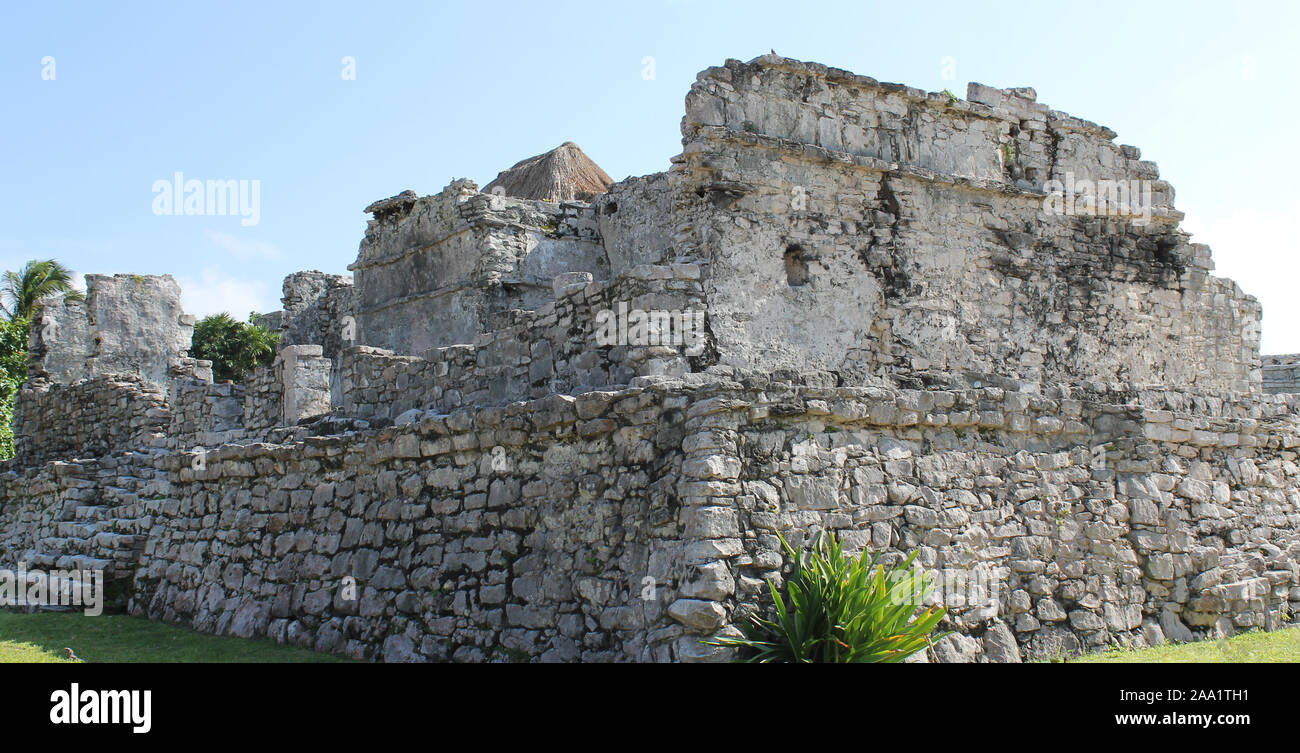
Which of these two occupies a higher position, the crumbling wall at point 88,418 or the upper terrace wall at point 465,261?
the upper terrace wall at point 465,261

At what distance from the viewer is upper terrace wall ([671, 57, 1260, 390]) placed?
378 inches

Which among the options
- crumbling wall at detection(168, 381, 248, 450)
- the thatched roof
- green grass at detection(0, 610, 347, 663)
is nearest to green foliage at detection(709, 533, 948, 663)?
green grass at detection(0, 610, 347, 663)

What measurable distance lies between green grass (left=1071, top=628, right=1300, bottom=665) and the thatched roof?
9.89 metres

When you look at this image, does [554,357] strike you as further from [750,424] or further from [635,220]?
[635,220]

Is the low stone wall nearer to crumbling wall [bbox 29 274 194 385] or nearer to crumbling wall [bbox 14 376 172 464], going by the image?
crumbling wall [bbox 14 376 172 464]

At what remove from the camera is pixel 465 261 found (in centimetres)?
1283

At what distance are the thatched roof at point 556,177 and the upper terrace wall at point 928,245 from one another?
5.68 metres

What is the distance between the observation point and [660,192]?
1208cm

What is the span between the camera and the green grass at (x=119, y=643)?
7950mm

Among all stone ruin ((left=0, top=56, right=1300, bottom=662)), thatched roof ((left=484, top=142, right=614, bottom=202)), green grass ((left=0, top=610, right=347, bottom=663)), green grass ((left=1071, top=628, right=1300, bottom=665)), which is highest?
thatched roof ((left=484, top=142, right=614, bottom=202))

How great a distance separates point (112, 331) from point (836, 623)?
17.4 m

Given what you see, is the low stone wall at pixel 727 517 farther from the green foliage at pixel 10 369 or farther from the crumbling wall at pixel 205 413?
the green foliage at pixel 10 369

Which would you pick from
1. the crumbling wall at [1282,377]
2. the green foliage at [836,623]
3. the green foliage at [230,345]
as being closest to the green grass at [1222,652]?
the green foliage at [836,623]
